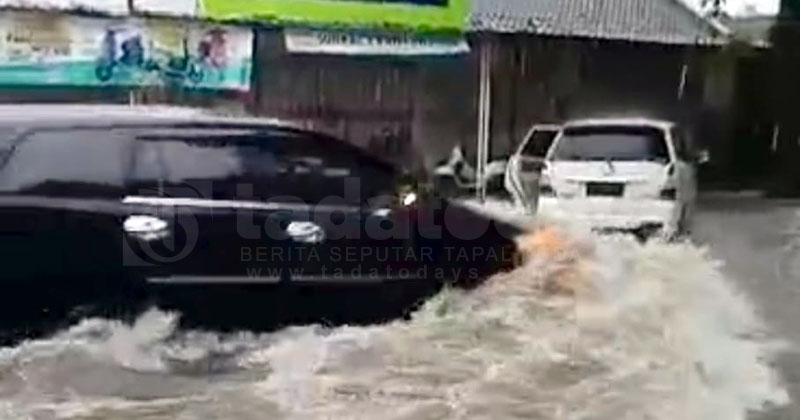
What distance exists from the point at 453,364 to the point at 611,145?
6.84 meters

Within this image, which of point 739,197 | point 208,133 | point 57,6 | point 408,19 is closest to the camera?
point 208,133

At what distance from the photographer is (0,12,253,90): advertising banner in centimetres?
1462

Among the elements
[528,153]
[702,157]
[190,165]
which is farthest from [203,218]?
[702,157]

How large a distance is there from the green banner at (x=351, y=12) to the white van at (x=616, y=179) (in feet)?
8.75

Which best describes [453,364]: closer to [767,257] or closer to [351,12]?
[767,257]

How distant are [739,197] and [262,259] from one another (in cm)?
1207

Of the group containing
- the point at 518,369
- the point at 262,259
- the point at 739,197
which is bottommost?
the point at 739,197

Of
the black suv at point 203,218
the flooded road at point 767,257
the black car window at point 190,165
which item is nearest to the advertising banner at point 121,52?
the flooded road at point 767,257

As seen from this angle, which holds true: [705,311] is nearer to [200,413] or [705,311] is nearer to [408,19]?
[200,413]

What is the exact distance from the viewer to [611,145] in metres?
13.4

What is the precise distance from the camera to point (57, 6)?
14.8 metres

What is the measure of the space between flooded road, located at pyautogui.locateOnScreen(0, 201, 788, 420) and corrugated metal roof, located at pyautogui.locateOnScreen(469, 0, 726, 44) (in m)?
8.72

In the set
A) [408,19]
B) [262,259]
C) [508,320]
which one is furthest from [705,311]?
[408,19]

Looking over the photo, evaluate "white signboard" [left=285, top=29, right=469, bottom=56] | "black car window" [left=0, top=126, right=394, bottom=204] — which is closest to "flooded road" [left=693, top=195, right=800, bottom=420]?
"black car window" [left=0, top=126, right=394, bottom=204]
